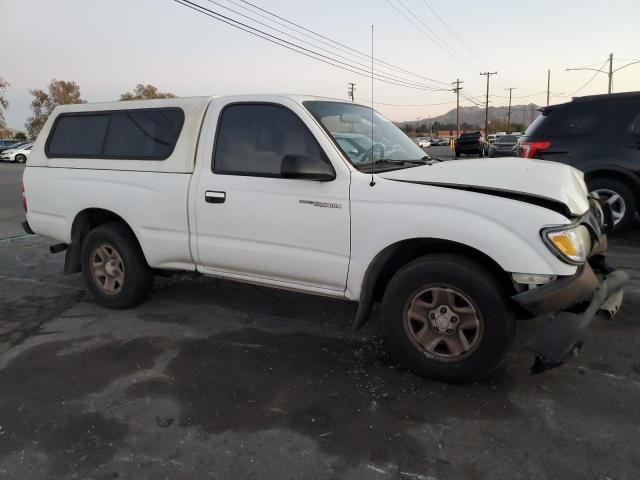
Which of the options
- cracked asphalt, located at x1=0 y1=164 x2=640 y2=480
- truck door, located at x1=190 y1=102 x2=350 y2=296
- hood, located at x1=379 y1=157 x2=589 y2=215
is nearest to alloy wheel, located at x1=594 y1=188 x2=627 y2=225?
cracked asphalt, located at x1=0 y1=164 x2=640 y2=480

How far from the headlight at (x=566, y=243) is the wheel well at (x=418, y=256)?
355mm

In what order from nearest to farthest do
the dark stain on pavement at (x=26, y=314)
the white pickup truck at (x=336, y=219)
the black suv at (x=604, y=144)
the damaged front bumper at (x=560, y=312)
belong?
the damaged front bumper at (x=560, y=312) < the white pickup truck at (x=336, y=219) < the dark stain on pavement at (x=26, y=314) < the black suv at (x=604, y=144)

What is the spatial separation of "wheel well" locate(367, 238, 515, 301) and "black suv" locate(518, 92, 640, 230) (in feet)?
14.9

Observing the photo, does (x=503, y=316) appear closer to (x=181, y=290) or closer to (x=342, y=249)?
(x=342, y=249)

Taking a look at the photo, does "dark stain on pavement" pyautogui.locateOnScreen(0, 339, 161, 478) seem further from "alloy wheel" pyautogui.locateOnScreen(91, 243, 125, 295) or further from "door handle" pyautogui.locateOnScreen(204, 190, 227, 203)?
"door handle" pyautogui.locateOnScreen(204, 190, 227, 203)

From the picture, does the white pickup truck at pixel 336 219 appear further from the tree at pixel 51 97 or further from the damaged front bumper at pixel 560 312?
the tree at pixel 51 97

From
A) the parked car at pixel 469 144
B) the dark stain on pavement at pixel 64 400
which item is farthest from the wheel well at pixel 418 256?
the parked car at pixel 469 144

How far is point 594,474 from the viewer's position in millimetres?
2439

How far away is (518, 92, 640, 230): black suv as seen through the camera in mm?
6785

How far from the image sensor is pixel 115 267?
4828mm

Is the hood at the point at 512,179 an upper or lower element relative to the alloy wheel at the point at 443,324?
upper

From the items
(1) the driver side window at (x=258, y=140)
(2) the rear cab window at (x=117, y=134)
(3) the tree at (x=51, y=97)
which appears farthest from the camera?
(3) the tree at (x=51, y=97)

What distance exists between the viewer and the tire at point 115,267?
15.3 feet

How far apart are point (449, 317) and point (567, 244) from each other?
0.81 meters
